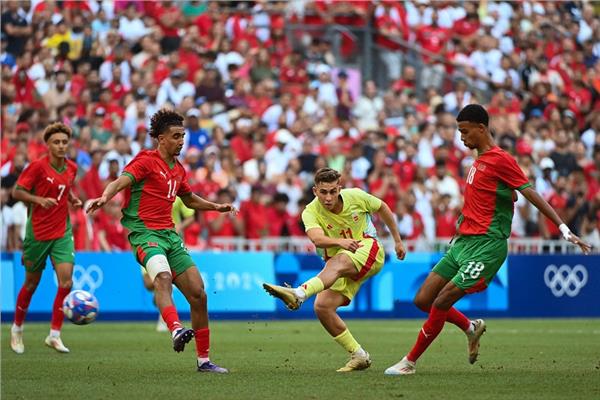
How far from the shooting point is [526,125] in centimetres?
2834

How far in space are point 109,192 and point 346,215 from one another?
238 centimetres

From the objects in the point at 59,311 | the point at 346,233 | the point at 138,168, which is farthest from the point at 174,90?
the point at 346,233

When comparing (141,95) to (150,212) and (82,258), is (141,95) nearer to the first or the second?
(82,258)

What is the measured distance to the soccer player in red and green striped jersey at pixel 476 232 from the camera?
37.5ft

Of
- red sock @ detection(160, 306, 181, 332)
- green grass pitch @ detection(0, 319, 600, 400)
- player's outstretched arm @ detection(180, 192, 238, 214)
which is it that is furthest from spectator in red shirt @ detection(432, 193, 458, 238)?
red sock @ detection(160, 306, 181, 332)

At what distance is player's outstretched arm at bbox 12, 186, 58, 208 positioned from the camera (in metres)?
14.7

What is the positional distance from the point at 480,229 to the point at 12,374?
4.78 metres

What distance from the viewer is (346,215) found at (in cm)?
1226

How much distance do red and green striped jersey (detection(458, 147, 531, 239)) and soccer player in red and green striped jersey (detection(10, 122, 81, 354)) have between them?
555cm

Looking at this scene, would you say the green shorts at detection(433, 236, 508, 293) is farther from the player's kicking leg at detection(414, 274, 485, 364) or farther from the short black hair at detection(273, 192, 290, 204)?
the short black hair at detection(273, 192, 290, 204)

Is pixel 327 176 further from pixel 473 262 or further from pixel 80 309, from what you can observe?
pixel 80 309

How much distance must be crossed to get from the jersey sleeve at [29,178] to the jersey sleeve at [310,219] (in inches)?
169

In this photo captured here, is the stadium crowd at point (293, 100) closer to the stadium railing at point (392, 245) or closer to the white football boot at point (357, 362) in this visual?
the stadium railing at point (392, 245)

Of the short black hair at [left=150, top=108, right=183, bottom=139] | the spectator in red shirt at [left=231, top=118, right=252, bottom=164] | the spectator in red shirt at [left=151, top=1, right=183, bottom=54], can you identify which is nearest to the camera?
the short black hair at [left=150, top=108, right=183, bottom=139]
